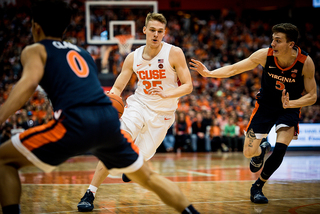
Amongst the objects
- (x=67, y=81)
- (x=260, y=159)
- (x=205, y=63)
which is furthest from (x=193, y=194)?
(x=205, y=63)

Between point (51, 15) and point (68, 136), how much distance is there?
977mm

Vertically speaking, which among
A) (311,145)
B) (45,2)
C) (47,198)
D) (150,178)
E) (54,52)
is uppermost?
(45,2)

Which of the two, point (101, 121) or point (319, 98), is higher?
point (101, 121)

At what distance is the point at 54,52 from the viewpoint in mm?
2734

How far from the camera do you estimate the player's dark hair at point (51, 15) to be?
9.04 ft

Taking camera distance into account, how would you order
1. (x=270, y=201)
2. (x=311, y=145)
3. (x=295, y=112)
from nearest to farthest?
(x=270, y=201), (x=295, y=112), (x=311, y=145)

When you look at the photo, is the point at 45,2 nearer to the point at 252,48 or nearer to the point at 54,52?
the point at 54,52

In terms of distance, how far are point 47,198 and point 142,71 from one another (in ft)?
7.09

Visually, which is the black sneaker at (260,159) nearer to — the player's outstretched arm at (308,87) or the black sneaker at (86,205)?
the player's outstretched arm at (308,87)

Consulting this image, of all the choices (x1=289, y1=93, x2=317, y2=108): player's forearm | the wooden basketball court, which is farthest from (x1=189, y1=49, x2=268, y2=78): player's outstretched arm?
the wooden basketball court

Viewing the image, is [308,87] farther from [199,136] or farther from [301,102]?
[199,136]

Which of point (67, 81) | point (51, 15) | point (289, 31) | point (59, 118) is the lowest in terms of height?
point (59, 118)

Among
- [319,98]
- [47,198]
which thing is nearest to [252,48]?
[319,98]

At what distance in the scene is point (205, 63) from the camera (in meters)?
19.9
